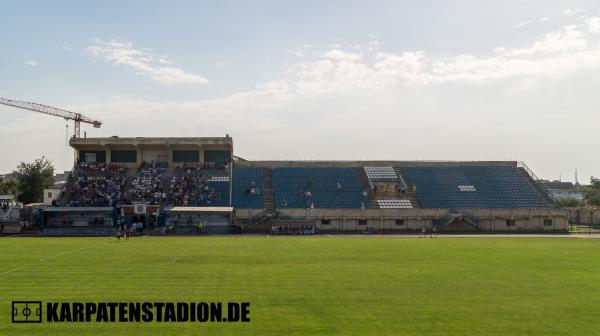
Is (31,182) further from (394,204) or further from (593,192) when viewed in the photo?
(593,192)

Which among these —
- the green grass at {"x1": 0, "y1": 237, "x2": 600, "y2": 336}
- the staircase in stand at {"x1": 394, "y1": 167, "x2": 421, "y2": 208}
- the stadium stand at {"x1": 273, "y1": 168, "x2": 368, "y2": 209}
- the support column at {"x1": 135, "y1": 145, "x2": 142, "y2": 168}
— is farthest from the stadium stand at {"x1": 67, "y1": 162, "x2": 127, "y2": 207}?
the staircase in stand at {"x1": 394, "y1": 167, "x2": 421, "y2": 208}

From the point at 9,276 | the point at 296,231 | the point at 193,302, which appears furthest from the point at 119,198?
the point at 193,302

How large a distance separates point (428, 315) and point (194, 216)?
169ft

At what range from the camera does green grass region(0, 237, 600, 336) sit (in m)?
17.5

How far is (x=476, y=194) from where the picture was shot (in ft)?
265

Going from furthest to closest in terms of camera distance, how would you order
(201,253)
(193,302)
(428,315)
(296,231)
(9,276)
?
(296,231), (201,253), (9,276), (193,302), (428,315)

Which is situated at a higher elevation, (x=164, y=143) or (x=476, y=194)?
(x=164, y=143)

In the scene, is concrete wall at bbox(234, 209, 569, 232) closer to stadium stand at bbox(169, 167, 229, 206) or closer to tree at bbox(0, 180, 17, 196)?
stadium stand at bbox(169, 167, 229, 206)

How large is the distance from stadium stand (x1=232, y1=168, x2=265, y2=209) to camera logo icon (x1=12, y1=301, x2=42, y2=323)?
53.7 metres

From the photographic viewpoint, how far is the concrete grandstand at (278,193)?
68.9 m

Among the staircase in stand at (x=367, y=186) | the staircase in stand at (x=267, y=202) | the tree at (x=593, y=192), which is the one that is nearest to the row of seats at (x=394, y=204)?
the staircase in stand at (x=367, y=186)

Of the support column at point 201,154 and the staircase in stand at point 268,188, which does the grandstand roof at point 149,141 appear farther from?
the staircase in stand at point 268,188

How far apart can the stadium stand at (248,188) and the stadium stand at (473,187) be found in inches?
900

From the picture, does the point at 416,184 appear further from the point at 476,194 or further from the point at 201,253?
the point at 201,253
